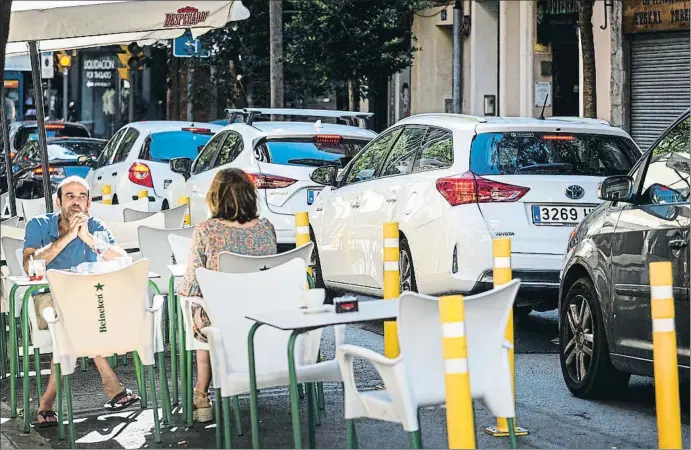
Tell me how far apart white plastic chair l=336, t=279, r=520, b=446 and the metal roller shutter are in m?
16.0

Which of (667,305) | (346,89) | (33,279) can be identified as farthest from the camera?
(346,89)

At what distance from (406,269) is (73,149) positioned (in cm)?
1475

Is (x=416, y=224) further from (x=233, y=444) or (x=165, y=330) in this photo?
(x=233, y=444)

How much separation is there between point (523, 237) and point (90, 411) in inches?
138

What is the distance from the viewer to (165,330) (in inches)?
481

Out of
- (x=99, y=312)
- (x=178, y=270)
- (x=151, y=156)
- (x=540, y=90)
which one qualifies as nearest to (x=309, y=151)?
(x=151, y=156)

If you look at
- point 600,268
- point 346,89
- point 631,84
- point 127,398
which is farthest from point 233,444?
point 346,89

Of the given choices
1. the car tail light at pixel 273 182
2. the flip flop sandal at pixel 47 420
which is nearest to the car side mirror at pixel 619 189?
the flip flop sandal at pixel 47 420

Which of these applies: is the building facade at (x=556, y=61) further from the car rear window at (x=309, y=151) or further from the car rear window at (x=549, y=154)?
the car rear window at (x=549, y=154)

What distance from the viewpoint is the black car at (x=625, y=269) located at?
8.03 meters

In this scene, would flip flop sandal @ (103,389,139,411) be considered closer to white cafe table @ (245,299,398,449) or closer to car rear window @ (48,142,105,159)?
white cafe table @ (245,299,398,449)

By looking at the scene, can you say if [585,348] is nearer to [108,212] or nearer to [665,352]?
[665,352]

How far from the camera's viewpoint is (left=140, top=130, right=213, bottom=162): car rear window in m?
21.0

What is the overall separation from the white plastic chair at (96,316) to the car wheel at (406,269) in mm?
3885
